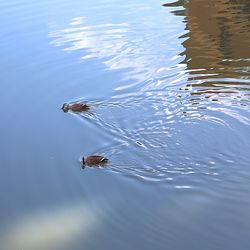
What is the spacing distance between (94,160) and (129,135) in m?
0.85

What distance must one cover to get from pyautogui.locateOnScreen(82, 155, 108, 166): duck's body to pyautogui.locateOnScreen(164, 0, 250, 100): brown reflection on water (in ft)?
7.68

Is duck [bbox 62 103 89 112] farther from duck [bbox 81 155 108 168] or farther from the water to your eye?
duck [bbox 81 155 108 168]

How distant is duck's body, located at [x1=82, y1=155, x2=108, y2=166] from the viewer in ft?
20.9

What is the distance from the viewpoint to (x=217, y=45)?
10.3m

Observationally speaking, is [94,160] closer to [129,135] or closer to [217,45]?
[129,135]

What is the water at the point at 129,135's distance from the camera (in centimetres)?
536

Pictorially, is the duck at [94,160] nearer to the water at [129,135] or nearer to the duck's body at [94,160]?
the duck's body at [94,160]

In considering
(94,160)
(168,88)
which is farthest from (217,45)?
(94,160)

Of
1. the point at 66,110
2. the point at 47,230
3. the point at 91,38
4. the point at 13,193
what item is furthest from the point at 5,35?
the point at 47,230

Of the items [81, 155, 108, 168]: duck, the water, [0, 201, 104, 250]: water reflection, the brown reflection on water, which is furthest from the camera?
the brown reflection on water

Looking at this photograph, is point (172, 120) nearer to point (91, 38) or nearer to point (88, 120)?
point (88, 120)

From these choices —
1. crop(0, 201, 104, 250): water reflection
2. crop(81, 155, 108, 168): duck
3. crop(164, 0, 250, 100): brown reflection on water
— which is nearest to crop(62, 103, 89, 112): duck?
crop(81, 155, 108, 168): duck

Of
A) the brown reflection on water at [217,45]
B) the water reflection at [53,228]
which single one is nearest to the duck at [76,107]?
the brown reflection on water at [217,45]

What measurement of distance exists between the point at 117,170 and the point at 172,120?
137 cm
